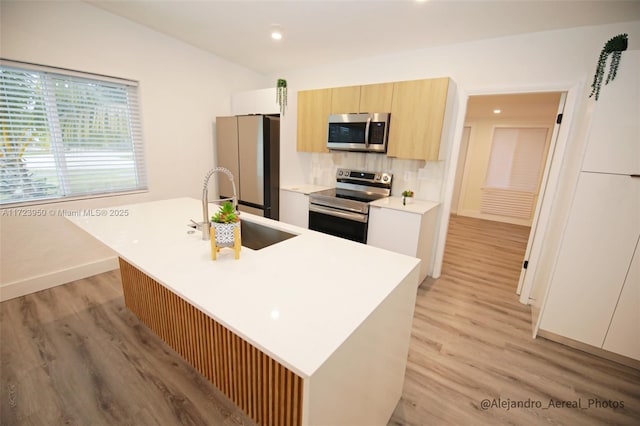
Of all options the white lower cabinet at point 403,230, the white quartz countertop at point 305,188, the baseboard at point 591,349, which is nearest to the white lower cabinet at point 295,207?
the white quartz countertop at point 305,188

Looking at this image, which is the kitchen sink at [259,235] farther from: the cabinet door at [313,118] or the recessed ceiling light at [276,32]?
the recessed ceiling light at [276,32]

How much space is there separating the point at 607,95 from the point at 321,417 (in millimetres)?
2493

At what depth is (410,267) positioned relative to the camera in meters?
1.38

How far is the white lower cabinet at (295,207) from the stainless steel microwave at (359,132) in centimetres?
74

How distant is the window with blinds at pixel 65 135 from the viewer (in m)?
2.29

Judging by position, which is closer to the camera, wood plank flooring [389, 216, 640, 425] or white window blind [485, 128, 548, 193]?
wood plank flooring [389, 216, 640, 425]

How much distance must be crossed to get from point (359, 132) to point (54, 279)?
341 centimetres

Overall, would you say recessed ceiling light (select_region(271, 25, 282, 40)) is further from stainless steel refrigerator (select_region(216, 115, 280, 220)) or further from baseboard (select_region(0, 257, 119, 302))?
baseboard (select_region(0, 257, 119, 302))

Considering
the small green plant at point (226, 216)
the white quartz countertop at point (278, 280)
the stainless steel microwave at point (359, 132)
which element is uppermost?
the stainless steel microwave at point (359, 132)

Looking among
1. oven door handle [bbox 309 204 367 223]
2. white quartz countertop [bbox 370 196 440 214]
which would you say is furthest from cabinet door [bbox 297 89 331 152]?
white quartz countertop [bbox 370 196 440 214]

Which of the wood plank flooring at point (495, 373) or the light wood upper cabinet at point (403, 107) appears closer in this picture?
the wood plank flooring at point (495, 373)

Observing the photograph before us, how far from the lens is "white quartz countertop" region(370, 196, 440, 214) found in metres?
2.64

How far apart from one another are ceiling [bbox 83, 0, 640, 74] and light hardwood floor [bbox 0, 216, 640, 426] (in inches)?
98.5

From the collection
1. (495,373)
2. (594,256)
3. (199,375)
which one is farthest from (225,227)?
(594,256)
